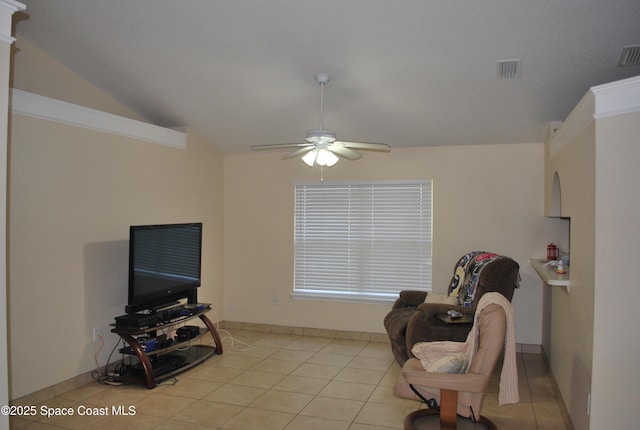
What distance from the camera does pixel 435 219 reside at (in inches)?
218

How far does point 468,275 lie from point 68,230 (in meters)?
3.70

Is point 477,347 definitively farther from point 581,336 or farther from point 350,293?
point 350,293

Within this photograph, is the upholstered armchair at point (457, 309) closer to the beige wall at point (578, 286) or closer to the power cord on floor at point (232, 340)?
the beige wall at point (578, 286)

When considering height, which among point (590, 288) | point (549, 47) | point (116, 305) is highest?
point (549, 47)

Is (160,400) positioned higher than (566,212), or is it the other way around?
(566,212)

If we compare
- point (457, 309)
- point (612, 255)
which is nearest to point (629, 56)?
point (612, 255)

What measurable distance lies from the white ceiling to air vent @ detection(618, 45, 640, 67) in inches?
1.8

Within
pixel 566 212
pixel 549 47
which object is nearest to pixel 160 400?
pixel 566 212

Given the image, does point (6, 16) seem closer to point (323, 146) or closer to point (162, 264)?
point (323, 146)

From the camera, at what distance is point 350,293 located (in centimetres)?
594

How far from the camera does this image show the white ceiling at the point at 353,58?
3215 millimetres

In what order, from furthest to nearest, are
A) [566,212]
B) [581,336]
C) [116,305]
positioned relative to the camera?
[116,305]
[566,212]
[581,336]

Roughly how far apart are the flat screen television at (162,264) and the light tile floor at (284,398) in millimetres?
768

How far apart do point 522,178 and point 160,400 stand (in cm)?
421
